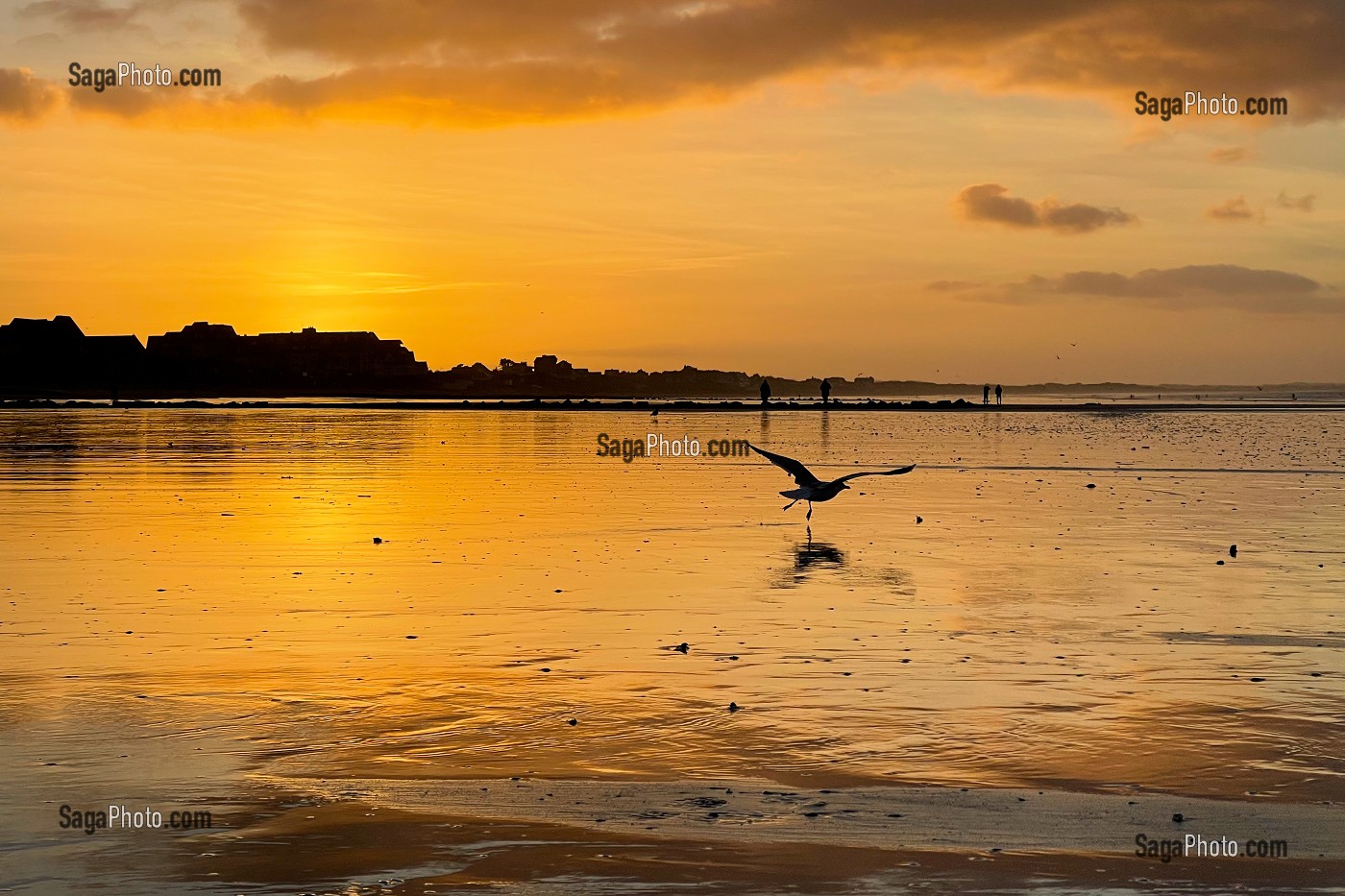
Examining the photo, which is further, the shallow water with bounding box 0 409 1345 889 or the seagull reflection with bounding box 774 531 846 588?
the seagull reflection with bounding box 774 531 846 588

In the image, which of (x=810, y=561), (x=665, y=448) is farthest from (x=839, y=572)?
(x=665, y=448)

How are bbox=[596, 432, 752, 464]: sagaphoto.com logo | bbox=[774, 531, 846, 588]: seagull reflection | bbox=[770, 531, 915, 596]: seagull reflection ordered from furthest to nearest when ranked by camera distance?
bbox=[596, 432, 752, 464]: sagaphoto.com logo
bbox=[774, 531, 846, 588]: seagull reflection
bbox=[770, 531, 915, 596]: seagull reflection

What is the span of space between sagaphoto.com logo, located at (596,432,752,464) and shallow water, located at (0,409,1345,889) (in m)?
16.1

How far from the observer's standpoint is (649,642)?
14.2 meters

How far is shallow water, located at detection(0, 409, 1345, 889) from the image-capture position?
9766 mm

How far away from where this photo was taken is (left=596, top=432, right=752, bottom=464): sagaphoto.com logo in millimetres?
49219

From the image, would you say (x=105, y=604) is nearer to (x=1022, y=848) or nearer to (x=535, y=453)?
(x=1022, y=848)

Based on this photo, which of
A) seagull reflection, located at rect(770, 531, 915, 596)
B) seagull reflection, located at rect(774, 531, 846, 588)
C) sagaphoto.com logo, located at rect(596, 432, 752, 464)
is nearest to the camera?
seagull reflection, located at rect(770, 531, 915, 596)

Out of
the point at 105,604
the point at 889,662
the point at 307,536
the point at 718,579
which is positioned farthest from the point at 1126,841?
the point at 307,536

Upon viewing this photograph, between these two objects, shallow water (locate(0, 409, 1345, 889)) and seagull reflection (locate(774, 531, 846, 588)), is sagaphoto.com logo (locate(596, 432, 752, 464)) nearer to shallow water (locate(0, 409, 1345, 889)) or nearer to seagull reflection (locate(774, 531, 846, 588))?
shallow water (locate(0, 409, 1345, 889))

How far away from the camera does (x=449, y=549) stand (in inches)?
860

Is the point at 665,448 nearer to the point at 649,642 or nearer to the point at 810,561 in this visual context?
the point at 810,561

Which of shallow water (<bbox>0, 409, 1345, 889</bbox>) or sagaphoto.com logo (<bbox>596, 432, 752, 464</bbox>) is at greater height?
sagaphoto.com logo (<bbox>596, 432, 752, 464</bbox>)

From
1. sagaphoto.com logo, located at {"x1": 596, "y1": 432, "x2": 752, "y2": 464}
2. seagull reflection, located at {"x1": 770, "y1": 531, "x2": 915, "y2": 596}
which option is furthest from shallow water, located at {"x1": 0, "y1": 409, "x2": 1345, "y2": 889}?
sagaphoto.com logo, located at {"x1": 596, "y1": 432, "x2": 752, "y2": 464}
